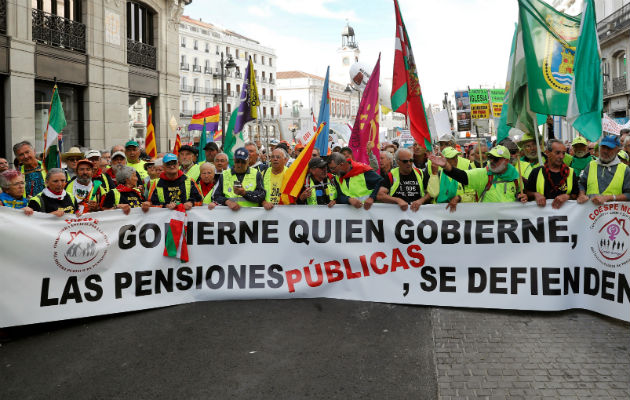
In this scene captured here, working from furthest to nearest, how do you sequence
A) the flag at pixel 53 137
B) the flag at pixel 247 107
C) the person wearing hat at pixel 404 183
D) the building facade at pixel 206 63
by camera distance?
the building facade at pixel 206 63 → the flag at pixel 247 107 → the flag at pixel 53 137 → the person wearing hat at pixel 404 183

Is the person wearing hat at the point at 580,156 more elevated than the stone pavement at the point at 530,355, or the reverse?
the person wearing hat at the point at 580,156

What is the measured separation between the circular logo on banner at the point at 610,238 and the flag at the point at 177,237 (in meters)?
4.26

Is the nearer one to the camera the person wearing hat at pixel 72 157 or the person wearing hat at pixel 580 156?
the person wearing hat at pixel 580 156

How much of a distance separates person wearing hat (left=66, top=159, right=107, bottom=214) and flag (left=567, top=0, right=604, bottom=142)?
528 centimetres

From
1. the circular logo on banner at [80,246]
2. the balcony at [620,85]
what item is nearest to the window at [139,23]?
the circular logo on banner at [80,246]

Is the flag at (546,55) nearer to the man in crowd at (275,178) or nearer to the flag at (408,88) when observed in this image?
the flag at (408,88)

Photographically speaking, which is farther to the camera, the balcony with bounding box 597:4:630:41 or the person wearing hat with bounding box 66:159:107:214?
the balcony with bounding box 597:4:630:41

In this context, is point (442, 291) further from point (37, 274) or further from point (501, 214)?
point (37, 274)

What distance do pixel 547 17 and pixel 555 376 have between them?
3.99m

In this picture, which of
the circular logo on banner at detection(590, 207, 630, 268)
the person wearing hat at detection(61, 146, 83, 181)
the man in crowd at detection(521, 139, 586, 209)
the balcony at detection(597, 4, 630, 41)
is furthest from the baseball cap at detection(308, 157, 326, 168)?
the balcony at detection(597, 4, 630, 41)

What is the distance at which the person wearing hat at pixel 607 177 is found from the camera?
5.61 metres

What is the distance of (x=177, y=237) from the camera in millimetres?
5984

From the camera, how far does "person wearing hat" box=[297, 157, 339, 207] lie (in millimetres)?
6516

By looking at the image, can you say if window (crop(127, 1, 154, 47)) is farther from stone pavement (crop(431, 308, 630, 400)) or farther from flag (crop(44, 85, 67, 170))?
stone pavement (crop(431, 308, 630, 400))
